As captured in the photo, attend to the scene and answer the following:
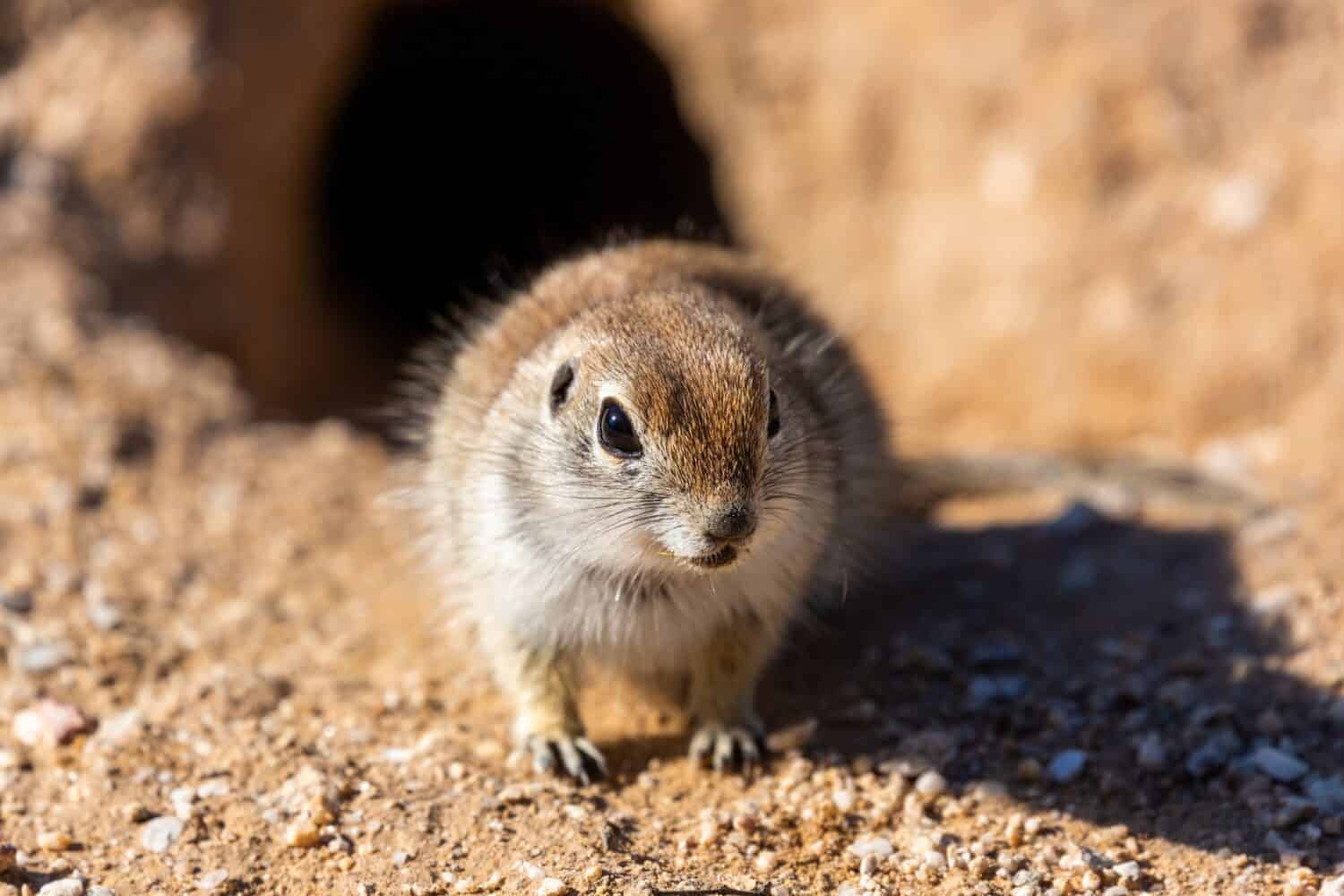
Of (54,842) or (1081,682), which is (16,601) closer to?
(54,842)

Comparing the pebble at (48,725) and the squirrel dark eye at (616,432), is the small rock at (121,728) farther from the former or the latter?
the squirrel dark eye at (616,432)

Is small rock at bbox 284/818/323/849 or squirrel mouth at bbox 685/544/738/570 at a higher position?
squirrel mouth at bbox 685/544/738/570

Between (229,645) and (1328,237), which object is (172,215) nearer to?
(229,645)

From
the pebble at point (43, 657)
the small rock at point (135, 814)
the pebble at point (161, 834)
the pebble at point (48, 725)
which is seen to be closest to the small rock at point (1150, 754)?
the pebble at point (161, 834)

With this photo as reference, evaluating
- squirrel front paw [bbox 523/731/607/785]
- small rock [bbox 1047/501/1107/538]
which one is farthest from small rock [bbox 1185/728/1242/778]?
squirrel front paw [bbox 523/731/607/785]

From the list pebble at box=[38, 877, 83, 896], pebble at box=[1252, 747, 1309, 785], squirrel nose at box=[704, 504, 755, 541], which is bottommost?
pebble at box=[38, 877, 83, 896]

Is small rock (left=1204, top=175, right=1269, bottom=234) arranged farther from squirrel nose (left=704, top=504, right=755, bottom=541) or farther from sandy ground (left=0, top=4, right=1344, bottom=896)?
squirrel nose (left=704, top=504, right=755, bottom=541)
